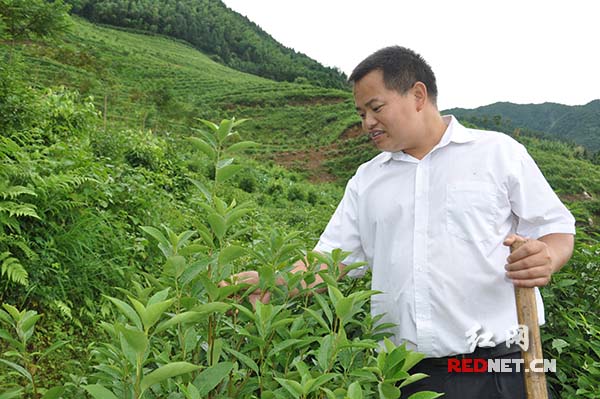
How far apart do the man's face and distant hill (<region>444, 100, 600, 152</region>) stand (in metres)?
53.3

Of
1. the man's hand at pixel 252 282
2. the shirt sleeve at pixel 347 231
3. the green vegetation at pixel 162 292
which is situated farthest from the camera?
the shirt sleeve at pixel 347 231

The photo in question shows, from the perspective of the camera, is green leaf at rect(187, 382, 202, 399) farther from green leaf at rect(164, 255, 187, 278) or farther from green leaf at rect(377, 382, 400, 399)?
green leaf at rect(377, 382, 400, 399)

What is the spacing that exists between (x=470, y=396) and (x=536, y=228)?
0.54m

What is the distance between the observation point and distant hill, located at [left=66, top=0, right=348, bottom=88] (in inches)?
2330

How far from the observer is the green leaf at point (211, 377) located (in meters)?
0.79

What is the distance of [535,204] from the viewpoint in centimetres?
151

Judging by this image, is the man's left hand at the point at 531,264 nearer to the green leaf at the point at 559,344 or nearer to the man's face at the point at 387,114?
the man's face at the point at 387,114

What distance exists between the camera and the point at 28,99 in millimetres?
4949

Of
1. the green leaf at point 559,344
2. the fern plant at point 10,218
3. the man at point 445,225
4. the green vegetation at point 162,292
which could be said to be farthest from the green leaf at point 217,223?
the fern plant at point 10,218

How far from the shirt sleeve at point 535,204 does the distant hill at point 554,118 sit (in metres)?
53.3

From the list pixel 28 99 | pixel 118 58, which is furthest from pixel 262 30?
pixel 28 99

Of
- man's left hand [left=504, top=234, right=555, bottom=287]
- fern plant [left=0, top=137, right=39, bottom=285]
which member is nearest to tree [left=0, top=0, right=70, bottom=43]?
fern plant [left=0, top=137, right=39, bottom=285]

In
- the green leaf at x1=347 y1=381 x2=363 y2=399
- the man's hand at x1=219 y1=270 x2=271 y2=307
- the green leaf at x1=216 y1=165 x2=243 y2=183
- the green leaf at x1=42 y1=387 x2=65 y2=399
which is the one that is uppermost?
the green leaf at x1=216 y1=165 x2=243 y2=183

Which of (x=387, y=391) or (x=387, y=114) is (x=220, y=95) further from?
(x=387, y=391)
